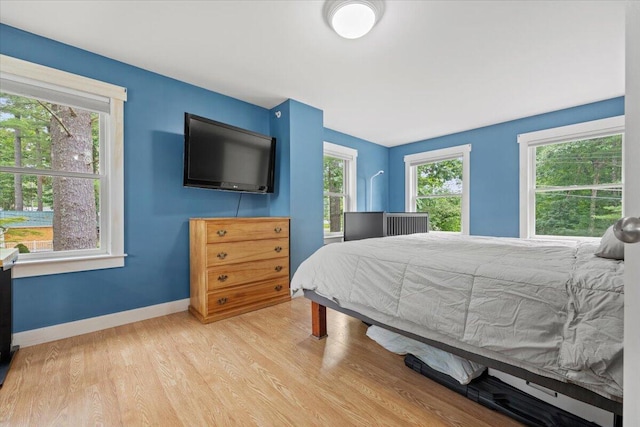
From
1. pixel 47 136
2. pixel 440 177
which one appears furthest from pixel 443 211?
pixel 47 136

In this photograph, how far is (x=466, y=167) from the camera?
421cm

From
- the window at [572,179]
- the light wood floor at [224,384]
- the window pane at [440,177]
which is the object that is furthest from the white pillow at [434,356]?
the window pane at [440,177]

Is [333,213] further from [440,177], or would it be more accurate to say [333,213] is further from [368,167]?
[440,177]

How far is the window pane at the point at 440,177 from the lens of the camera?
4449 millimetres

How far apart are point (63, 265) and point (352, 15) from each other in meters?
2.79

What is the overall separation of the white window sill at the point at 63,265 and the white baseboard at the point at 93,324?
1.36 ft

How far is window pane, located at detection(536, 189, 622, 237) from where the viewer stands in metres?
3.16

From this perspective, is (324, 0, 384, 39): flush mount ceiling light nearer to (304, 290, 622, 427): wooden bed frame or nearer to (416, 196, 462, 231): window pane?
(304, 290, 622, 427): wooden bed frame

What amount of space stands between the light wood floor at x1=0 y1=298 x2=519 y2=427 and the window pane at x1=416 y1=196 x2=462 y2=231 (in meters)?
3.10

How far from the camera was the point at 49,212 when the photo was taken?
2174 mm

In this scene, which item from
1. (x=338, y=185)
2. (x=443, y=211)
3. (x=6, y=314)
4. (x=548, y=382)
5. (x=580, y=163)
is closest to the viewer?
(x=548, y=382)

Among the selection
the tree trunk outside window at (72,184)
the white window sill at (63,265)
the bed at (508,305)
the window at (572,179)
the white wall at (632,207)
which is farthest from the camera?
the window at (572,179)

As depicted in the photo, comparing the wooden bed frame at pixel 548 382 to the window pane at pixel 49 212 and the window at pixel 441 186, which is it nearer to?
the window pane at pixel 49 212

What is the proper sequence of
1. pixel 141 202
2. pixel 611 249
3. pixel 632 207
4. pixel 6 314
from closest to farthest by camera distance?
pixel 632 207 < pixel 611 249 < pixel 6 314 < pixel 141 202
